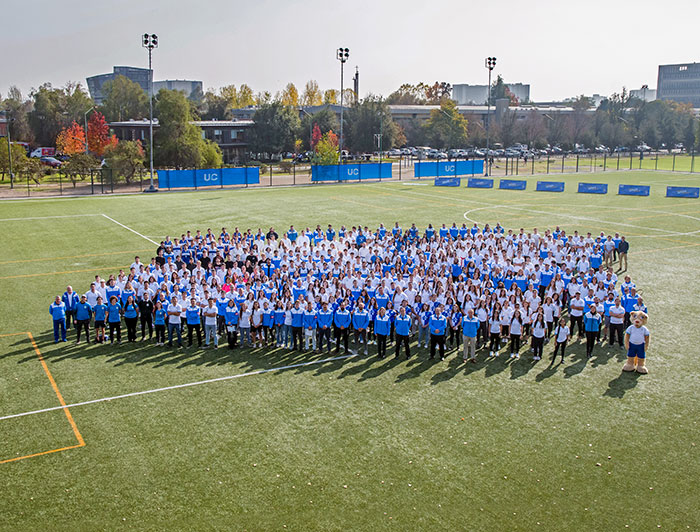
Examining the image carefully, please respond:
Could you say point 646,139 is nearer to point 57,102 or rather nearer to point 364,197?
point 364,197

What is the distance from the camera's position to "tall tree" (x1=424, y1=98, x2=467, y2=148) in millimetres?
105438

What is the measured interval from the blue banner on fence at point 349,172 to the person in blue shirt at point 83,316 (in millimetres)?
49256

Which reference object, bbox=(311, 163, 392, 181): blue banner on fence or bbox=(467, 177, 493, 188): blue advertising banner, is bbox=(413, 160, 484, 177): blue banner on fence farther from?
bbox=(467, 177, 493, 188): blue advertising banner

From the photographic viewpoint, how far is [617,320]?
1648cm

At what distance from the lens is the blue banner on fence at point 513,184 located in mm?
58438

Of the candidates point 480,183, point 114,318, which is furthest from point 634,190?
point 114,318

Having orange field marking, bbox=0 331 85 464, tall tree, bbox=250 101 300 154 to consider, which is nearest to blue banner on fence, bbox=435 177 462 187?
tall tree, bbox=250 101 300 154

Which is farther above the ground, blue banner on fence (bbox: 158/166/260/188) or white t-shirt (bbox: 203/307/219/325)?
blue banner on fence (bbox: 158/166/260/188)

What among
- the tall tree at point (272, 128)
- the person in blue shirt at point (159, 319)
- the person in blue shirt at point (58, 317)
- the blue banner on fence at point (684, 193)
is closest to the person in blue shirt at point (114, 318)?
the person in blue shirt at point (159, 319)

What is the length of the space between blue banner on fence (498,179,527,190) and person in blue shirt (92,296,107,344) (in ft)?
158

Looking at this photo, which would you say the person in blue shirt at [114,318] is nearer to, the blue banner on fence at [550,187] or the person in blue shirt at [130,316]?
the person in blue shirt at [130,316]

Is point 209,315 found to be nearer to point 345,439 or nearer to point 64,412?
point 64,412

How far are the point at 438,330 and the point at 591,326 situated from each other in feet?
13.2

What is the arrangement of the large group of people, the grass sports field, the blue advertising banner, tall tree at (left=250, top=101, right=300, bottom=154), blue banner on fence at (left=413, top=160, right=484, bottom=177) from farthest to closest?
tall tree at (left=250, top=101, right=300, bottom=154) < blue banner on fence at (left=413, top=160, right=484, bottom=177) < the blue advertising banner < the large group of people < the grass sports field
